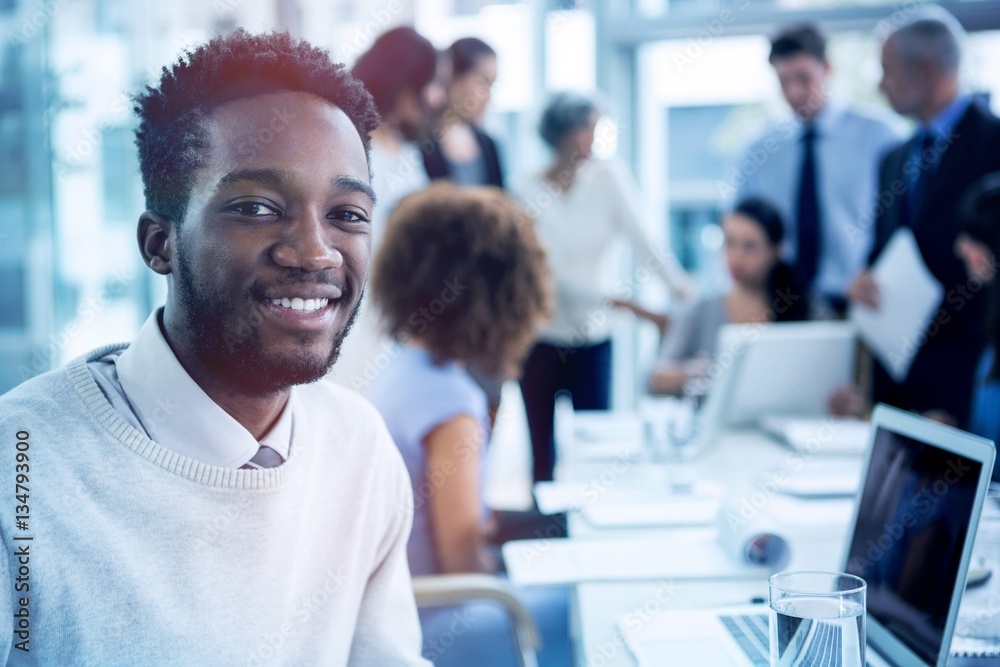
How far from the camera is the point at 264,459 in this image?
2.99 ft

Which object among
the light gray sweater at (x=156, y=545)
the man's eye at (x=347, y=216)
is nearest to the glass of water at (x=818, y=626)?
the light gray sweater at (x=156, y=545)

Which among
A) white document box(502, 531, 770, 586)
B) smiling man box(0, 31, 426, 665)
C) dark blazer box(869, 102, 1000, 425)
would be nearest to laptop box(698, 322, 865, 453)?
dark blazer box(869, 102, 1000, 425)

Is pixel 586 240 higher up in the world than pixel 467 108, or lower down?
lower down

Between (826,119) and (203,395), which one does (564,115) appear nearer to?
(826,119)

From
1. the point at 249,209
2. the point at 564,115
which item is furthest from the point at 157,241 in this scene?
the point at 564,115

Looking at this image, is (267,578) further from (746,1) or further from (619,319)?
(746,1)

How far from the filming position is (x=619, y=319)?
11.8ft

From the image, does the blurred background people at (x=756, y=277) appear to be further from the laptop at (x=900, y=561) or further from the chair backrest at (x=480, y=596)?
the laptop at (x=900, y=561)

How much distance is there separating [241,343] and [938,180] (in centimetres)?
258

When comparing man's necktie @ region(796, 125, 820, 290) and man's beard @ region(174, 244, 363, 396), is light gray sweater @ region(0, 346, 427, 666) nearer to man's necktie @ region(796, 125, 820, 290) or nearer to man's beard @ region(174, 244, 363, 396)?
man's beard @ region(174, 244, 363, 396)

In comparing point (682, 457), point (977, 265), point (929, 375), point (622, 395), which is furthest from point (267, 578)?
point (622, 395)

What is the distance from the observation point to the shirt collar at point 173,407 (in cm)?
85

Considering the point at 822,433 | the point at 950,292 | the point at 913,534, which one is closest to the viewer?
the point at 913,534

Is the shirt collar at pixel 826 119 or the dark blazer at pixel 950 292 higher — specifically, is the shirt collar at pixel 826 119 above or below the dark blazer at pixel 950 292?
above
